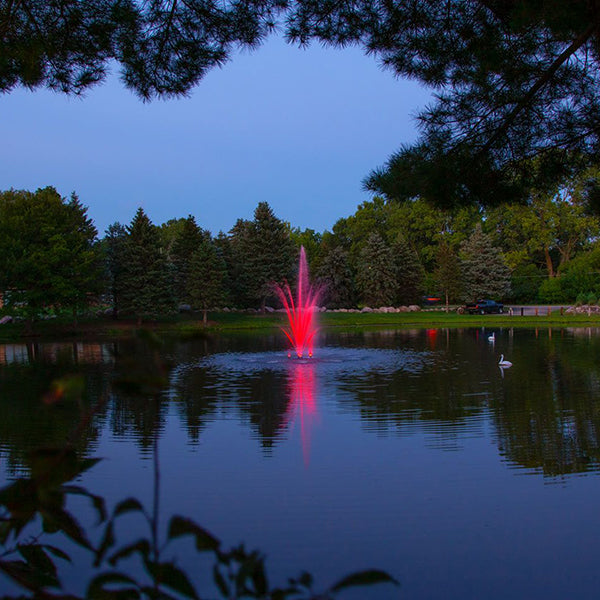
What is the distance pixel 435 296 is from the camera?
6172 cm

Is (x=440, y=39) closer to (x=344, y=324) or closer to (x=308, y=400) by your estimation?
(x=308, y=400)

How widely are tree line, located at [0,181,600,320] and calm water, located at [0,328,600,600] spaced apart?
9.28 m

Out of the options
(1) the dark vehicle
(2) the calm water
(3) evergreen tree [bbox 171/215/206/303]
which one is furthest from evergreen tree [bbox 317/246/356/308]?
(2) the calm water

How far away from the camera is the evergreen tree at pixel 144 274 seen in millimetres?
37625

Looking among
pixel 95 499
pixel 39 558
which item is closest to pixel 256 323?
pixel 39 558

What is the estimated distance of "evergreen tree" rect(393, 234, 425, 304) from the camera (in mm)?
53688

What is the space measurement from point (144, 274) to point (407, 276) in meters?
24.2

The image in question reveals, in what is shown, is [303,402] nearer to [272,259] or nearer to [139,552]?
[139,552]

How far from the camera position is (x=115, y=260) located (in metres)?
40.6

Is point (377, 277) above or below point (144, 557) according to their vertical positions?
above

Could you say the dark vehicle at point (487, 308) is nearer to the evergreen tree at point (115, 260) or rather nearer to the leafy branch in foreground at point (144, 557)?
the evergreen tree at point (115, 260)

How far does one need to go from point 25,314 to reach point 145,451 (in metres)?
26.6

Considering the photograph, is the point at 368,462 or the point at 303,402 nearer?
the point at 368,462

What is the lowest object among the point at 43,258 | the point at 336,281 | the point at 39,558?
the point at 39,558
